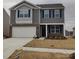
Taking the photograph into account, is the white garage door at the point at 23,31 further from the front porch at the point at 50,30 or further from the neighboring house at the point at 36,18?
the front porch at the point at 50,30

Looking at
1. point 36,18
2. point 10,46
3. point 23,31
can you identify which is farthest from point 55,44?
point 36,18

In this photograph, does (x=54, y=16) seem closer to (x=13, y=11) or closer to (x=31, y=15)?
(x=31, y=15)

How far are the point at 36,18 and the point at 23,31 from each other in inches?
73.6

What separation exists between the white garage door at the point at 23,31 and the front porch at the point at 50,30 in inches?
37.0

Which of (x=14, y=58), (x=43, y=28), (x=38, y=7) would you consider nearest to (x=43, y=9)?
(x=38, y=7)

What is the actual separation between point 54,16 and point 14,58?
38.2ft

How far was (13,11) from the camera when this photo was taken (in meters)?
16.5

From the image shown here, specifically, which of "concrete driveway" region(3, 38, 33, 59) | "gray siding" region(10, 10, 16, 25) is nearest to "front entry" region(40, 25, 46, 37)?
"gray siding" region(10, 10, 16, 25)

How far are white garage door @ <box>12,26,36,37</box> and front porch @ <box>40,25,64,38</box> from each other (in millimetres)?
940

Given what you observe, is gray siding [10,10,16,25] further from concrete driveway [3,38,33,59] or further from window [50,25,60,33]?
concrete driveway [3,38,33,59]

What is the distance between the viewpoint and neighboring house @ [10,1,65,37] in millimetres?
16031

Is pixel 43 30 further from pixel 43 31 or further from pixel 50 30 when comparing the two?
pixel 50 30

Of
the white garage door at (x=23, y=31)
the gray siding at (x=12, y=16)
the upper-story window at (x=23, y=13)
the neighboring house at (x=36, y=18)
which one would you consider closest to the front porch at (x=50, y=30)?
the neighboring house at (x=36, y=18)

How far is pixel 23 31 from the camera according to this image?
16000 mm
